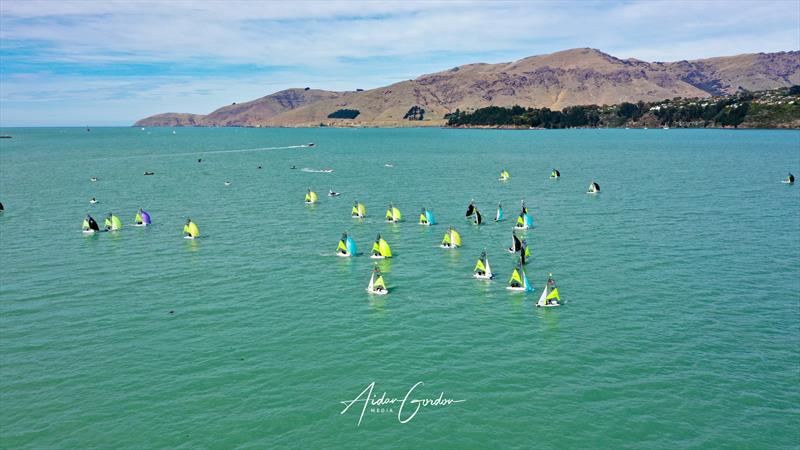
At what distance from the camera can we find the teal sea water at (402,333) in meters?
25.0

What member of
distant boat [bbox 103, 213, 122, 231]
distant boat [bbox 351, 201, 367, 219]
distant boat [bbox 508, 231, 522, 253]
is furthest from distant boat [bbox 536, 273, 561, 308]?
distant boat [bbox 103, 213, 122, 231]

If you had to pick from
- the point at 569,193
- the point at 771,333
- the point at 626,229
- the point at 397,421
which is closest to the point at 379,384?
the point at 397,421

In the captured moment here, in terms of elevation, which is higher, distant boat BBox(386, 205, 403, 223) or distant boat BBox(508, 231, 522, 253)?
distant boat BBox(386, 205, 403, 223)

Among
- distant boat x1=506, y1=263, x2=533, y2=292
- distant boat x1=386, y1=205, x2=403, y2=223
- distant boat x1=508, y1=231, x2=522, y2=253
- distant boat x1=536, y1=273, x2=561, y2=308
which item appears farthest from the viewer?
distant boat x1=386, y1=205, x2=403, y2=223

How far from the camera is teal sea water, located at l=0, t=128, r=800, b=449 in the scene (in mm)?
24969

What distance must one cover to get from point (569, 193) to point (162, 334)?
237ft

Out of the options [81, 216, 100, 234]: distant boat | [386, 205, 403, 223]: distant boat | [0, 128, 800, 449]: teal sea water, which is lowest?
[0, 128, 800, 449]: teal sea water

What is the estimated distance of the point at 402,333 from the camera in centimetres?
3453

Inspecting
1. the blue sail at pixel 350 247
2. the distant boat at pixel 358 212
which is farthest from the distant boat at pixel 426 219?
the blue sail at pixel 350 247

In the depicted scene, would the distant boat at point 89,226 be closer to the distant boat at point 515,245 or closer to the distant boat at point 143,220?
the distant boat at point 143,220

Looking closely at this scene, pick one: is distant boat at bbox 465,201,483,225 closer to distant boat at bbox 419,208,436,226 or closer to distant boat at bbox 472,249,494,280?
distant boat at bbox 419,208,436,226

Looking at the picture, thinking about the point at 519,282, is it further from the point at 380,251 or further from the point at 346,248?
the point at 346,248

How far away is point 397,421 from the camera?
25438 mm

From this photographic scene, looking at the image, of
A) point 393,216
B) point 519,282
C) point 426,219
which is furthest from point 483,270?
point 393,216
